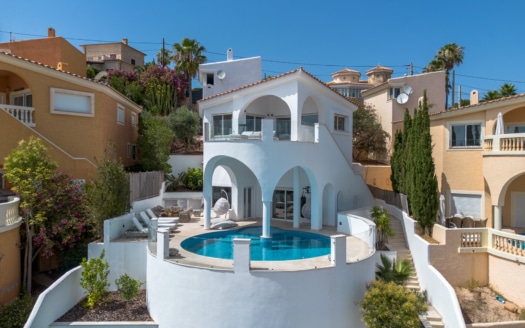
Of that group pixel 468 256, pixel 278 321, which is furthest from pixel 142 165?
pixel 468 256

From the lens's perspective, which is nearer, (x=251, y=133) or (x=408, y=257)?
(x=408, y=257)

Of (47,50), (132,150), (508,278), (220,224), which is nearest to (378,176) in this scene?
(508,278)

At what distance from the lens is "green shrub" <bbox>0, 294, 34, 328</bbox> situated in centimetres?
1502

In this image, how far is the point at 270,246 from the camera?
59.3ft

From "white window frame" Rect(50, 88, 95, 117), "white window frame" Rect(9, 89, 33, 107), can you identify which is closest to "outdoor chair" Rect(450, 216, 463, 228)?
"white window frame" Rect(50, 88, 95, 117)

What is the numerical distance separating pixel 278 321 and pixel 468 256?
11993 mm

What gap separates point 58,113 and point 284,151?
15419mm

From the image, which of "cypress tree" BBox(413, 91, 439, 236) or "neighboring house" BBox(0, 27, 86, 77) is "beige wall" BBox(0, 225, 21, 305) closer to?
"neighboring house" BBox(0, 27, 86, 77)

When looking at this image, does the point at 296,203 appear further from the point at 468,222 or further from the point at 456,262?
the point at 468,222

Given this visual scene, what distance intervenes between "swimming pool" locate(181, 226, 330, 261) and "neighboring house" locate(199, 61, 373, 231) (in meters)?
1.64

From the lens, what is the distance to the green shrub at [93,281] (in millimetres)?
16484

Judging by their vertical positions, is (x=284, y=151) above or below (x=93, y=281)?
above

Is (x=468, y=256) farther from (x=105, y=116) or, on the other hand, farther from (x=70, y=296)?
(x=105, y=116)

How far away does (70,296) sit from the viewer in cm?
1664
